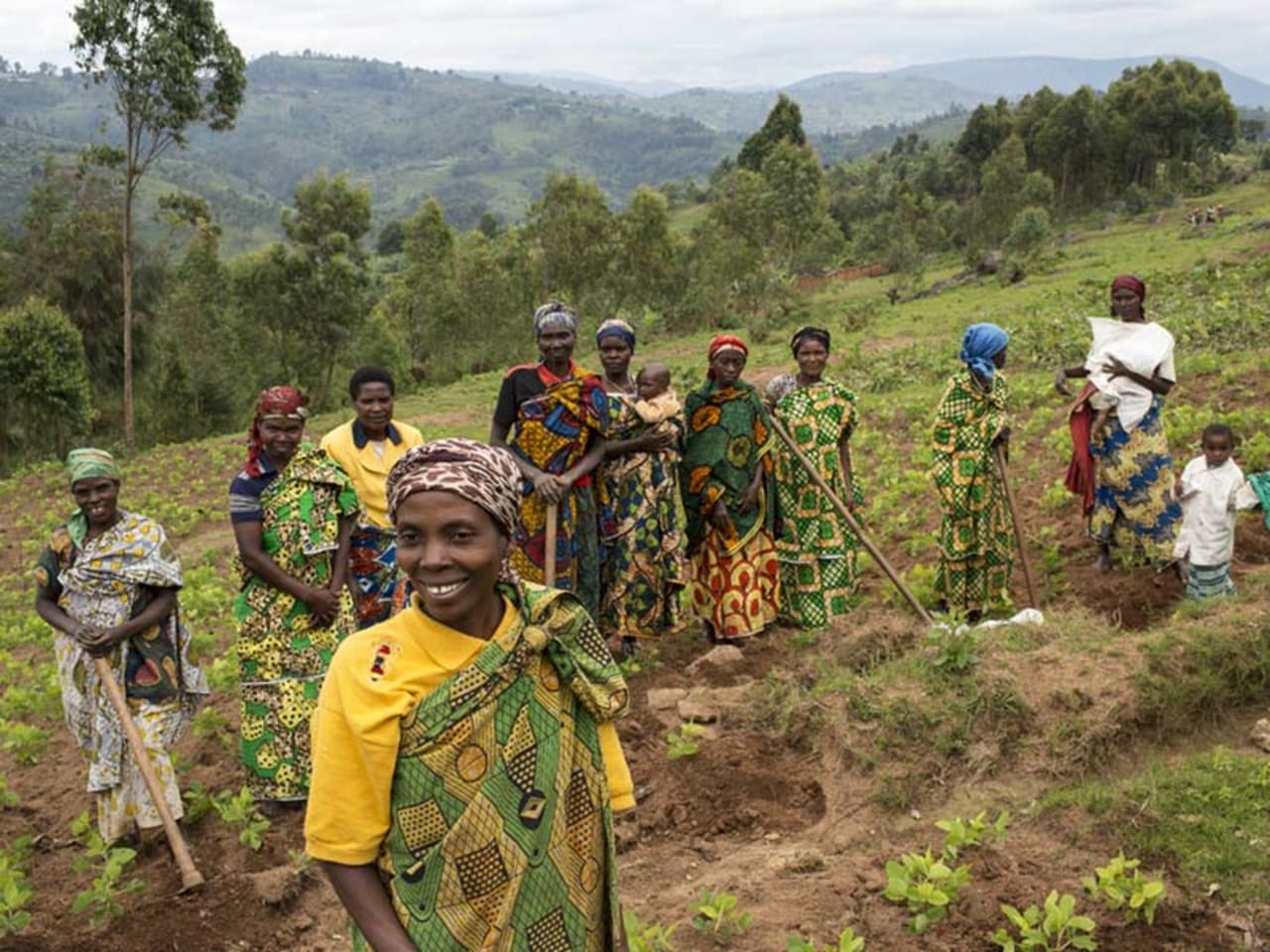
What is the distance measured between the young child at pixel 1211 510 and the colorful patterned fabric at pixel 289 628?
4406 mm

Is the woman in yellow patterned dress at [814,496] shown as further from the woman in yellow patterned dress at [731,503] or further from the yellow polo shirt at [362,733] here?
the yellow polo shirt at [362,733]

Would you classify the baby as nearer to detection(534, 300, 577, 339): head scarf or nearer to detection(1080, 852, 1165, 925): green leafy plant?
detection(534, 300, 577, 339): head scarf

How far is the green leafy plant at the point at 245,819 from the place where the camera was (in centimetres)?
409

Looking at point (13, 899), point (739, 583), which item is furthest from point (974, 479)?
point (13, 899)

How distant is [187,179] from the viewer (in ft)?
480

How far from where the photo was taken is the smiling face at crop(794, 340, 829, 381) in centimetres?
571

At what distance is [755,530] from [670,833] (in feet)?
6.95

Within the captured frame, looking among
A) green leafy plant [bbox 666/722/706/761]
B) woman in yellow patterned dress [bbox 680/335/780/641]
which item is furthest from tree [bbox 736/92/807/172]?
green leafy plant [bbox 666/722/706/761]

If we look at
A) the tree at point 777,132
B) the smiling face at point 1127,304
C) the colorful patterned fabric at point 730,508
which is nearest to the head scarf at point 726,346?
the colorful patterned fabric at point 730,508

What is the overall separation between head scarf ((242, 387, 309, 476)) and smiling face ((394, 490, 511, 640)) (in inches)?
97.6

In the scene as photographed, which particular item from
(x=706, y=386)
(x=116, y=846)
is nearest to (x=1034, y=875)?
(x=706, y=386)

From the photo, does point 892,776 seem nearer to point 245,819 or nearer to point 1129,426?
point 245,819

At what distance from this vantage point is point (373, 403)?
184 inches

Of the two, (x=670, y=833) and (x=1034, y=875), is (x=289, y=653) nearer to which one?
(x=670, y=833)
